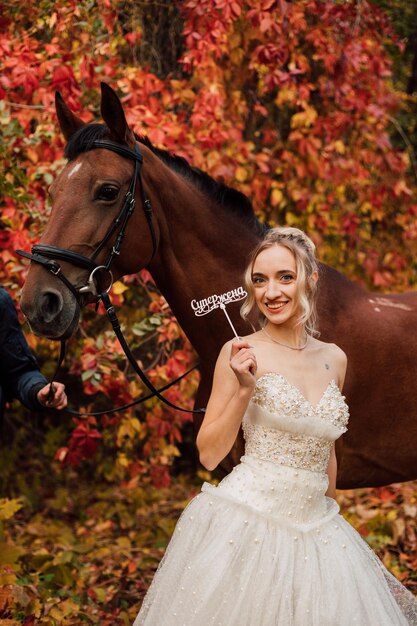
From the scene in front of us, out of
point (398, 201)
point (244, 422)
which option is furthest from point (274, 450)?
point (398, 201)

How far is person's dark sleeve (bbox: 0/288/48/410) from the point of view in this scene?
3.11 m

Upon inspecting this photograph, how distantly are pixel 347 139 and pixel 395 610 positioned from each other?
15.8 ft

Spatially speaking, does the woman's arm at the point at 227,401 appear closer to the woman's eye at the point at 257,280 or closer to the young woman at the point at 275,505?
the young woman at the point at 275,505

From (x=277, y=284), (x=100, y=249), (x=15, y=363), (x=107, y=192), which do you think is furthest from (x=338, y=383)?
(x=15, y=363)

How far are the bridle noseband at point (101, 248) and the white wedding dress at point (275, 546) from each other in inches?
37.0

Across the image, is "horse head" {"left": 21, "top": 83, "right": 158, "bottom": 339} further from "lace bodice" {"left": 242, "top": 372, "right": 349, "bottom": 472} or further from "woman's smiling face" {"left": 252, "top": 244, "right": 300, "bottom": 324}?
"lace bodice" {"left": 242, "top": 372, "right": 349, "bottom": 472}

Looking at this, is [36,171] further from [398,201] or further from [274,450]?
[398,201]

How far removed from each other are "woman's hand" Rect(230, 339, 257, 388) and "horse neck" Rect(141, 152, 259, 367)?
96cm

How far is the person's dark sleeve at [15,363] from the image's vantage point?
122 inches

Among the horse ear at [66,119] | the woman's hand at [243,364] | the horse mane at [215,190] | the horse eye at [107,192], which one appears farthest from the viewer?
the horse mane at [215,190]

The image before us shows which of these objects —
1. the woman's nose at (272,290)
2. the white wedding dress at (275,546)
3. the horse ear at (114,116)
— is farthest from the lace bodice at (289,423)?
the horse ear at (114,116)

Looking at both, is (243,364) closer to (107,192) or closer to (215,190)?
(107,192)

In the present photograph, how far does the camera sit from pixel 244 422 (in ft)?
8.23

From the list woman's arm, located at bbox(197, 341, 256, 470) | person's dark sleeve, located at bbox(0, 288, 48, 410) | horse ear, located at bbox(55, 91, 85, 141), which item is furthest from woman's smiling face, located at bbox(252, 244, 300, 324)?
horse ear, located at bbox(55, 91, 85, 141)
